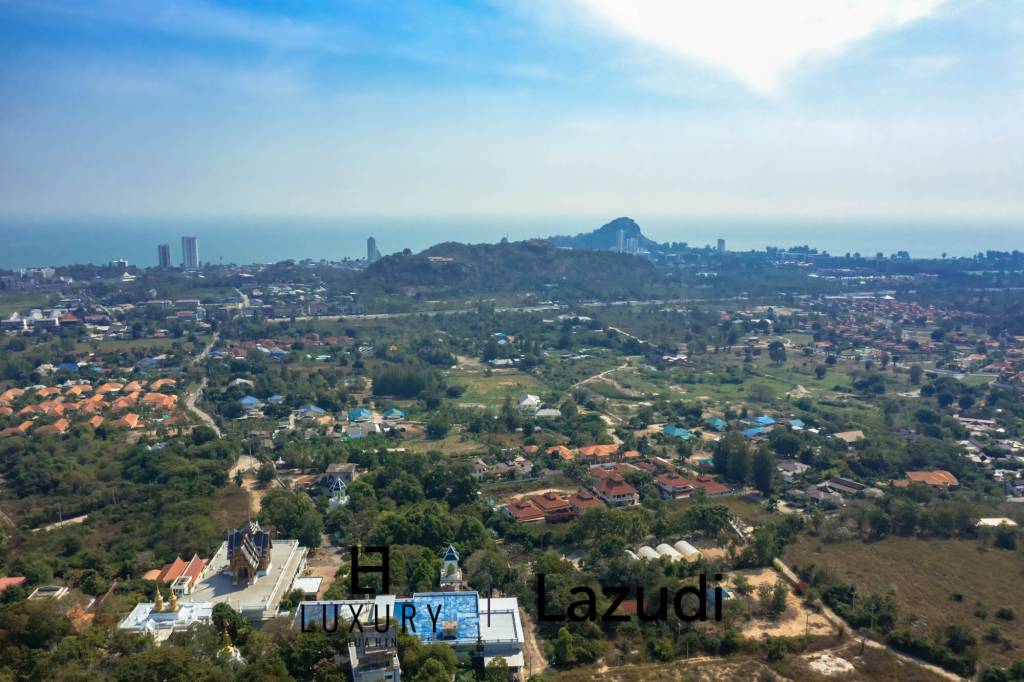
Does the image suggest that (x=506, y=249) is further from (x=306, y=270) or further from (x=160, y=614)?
(x=160, y=614)

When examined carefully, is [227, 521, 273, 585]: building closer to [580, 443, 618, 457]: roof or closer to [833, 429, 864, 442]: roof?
[580, 443, 618, 457]: roof

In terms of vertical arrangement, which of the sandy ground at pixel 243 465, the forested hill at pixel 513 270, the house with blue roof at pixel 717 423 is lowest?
the sandy ground at pixel 243 465

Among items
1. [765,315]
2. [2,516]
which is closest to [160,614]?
[2,516]

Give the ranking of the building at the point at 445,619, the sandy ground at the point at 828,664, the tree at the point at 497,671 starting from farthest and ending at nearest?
the sandy ground at the point at 828,664, the building at the point at 445,619, the tree at the point at 497,671

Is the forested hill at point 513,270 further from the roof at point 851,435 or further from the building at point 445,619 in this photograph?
the building at point 445,619

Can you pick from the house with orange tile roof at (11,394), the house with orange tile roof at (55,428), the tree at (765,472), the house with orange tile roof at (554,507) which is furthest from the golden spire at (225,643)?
the house with orange tile roof at (11,394)

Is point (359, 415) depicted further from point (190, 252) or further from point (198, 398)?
point (190, 252)

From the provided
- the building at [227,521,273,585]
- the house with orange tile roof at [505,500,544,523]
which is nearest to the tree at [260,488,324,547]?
the building at [227,521,273,585]
